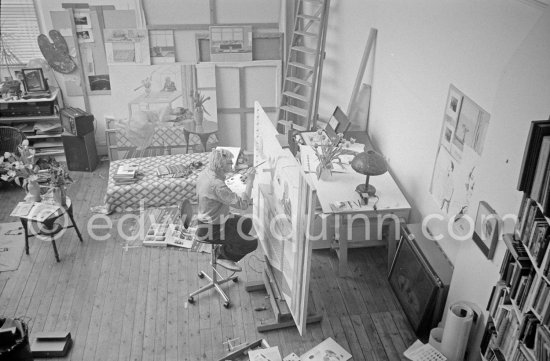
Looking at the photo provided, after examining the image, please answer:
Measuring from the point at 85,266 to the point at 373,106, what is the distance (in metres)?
3.48

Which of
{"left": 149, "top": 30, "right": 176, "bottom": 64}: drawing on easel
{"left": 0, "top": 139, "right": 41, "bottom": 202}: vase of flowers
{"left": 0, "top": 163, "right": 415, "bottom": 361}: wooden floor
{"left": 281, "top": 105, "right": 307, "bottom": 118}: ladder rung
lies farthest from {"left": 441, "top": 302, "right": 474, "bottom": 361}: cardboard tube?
{"left": 149, "top": 30, "right": 176, "bottom": 64}: drawing on easel

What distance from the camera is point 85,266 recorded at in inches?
200

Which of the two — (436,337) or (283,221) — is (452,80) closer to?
(283,221)

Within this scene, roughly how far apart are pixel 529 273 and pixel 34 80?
6177 mm

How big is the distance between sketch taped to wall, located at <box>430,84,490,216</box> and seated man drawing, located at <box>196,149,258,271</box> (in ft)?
5.18

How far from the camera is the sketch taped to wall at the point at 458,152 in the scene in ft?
12.1

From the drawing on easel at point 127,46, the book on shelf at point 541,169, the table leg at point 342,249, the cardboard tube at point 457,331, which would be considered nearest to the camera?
the book on shelf at point 541,169

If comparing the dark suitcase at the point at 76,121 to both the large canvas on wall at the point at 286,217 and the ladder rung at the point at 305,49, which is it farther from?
the large canvas on wall at the point at 286,217

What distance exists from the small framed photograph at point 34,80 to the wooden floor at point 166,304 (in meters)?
2.26

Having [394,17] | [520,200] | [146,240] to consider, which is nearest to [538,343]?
[520,200]

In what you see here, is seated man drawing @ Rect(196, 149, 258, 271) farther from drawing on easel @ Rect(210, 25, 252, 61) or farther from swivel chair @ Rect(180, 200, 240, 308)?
drawing on easel @ Rect(210, 25, 252, 61)

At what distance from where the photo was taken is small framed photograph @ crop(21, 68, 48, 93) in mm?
6531

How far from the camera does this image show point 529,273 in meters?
2.88

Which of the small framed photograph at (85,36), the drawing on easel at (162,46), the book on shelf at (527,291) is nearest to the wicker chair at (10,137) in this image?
the small framed photograph at (85,36)
